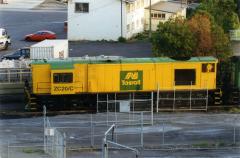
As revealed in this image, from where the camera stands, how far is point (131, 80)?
33.2 m

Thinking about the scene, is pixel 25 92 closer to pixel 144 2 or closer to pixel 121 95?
pixel 121 95

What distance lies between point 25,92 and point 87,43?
2012cm

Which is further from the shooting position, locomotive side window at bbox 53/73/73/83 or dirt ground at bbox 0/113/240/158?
locomotive side window at bbox 53/73/73/83

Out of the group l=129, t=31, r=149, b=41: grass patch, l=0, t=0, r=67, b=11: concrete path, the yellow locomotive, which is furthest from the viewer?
l=0, t=0, r=67, b=11: concrete path

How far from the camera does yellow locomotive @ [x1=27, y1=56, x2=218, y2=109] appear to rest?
3284 centimetres

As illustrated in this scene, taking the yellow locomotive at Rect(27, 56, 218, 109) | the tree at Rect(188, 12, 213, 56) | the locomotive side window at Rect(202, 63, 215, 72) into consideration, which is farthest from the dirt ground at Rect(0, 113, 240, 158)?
the tree at Rect(188, 12, 213, 56)

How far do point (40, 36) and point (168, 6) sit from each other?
13628 mm

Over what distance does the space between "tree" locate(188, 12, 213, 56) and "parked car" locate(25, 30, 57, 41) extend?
17.2m

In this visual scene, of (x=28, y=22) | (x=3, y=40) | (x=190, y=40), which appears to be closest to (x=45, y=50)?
(x=190, y=40)

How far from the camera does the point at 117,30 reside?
178 ft

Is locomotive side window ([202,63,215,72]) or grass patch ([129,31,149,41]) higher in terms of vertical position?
grass patch ([129,31,149,41])

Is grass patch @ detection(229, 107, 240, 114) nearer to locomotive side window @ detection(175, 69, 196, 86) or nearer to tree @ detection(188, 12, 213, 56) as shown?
locomotive side window @ detection(175, 69, 196, 86)

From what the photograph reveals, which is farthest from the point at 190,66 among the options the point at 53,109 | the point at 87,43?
the point at 87,43

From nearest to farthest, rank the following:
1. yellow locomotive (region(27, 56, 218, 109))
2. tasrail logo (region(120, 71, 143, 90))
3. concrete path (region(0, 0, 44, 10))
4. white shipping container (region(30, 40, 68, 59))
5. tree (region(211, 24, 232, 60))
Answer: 1. yellow locomotive (region(27, 56, 218, 109))
2. tasrail logo (region(120, 71, 143, 90))
3. tree (region(211, 24, 232, 60))
4. white shipping container (region(30, 40, 68, 59))
5. concrete path (region(0, 0, 44, 10))
